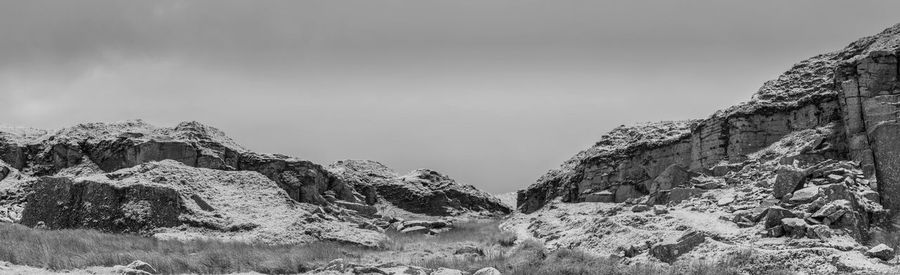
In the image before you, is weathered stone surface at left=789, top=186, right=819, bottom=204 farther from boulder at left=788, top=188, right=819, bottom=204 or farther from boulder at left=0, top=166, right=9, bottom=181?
boulder at left=0, top=166, right=9, bottom=181

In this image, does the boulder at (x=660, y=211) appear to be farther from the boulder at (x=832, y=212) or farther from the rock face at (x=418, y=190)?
the rock face at (x=418, y=190)

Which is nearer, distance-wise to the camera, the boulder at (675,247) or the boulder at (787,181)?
the boulder at (675,247)

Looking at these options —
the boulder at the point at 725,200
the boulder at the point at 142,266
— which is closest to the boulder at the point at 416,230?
the boulder at the point at 725,200

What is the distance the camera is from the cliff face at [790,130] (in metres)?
17.4

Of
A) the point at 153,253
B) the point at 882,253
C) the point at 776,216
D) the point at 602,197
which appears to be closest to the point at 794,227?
the point at 776,216

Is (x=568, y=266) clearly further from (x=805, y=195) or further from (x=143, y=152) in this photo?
(x=143, y=152)

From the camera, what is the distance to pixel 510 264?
1667cm

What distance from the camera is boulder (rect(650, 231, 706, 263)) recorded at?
1445 centimetres

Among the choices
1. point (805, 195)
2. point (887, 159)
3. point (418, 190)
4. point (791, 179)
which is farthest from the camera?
point (418, 190)

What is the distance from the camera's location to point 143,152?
29.2 m

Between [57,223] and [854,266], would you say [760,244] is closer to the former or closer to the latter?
[854,266]

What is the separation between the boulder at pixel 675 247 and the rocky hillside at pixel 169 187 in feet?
39.3

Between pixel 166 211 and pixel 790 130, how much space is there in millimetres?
23891

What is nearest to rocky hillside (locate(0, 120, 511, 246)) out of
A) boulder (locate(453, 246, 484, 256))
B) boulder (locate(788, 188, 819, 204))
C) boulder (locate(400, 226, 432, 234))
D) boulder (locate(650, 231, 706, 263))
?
boulder (locate(400, 226, 432, 234))
